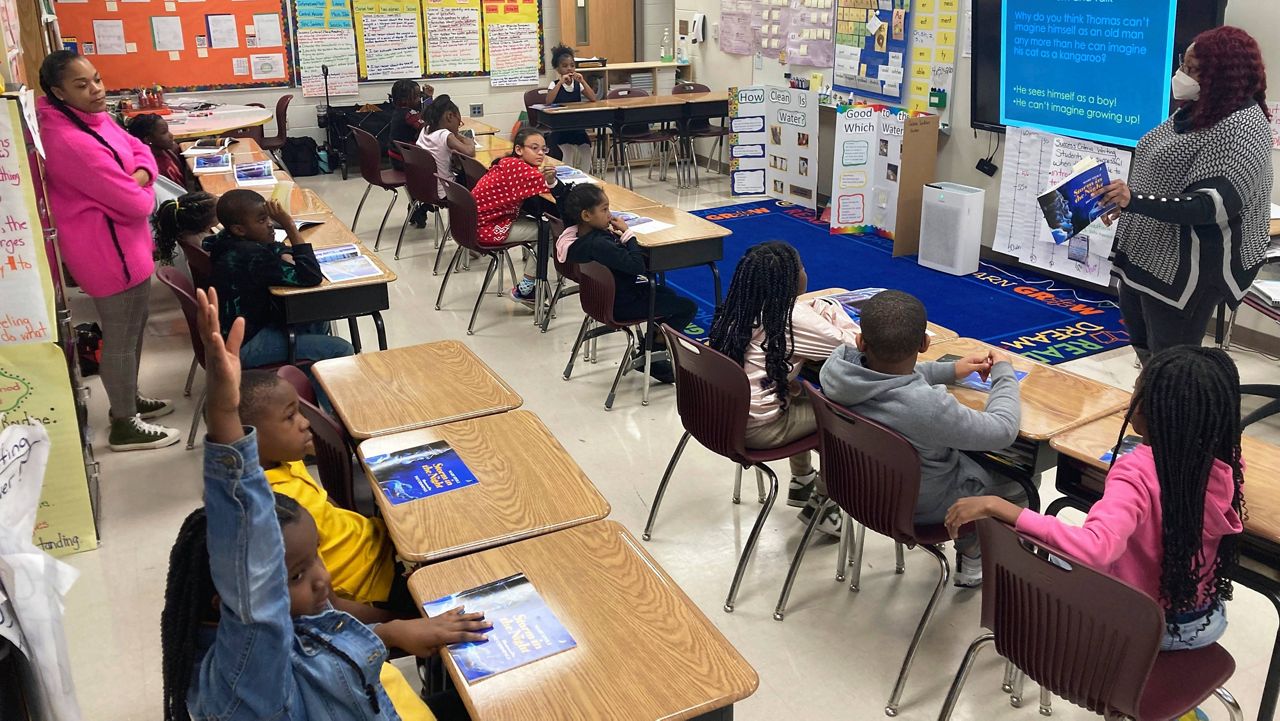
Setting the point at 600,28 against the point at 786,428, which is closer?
the point at 786,428

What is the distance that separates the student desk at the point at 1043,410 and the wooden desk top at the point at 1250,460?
0.13 ft

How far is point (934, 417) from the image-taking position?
8.25ft

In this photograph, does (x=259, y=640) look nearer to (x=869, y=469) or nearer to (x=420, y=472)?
(x=420, y=472)

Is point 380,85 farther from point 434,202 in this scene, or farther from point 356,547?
point 356,547

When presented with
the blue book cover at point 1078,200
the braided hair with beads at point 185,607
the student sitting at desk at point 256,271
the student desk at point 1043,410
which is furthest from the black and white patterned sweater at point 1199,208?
the braided hair with beads at point 185,607

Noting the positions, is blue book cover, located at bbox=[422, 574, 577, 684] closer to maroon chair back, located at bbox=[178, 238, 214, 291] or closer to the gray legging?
maroon chair back, located at bbox=[178, 238, 214, 291]

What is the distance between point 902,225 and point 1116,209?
322 cm

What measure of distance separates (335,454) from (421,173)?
13.2ft

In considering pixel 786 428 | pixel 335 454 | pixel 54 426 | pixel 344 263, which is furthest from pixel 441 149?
pixel 335 454

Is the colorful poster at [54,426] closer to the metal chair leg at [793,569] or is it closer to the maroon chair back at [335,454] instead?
the maroon chair back at [335,454]

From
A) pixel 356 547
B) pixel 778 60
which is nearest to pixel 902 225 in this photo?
pixel 778 60

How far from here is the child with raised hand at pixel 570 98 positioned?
28.2ft

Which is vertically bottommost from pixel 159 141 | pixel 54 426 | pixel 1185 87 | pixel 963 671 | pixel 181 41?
pixel 963 671

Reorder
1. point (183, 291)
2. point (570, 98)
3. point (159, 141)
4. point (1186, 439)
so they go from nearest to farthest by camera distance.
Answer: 1. point (1186, 439)
2. point (183, 291)
3. point (159, 141)
4. point (570, 98)
